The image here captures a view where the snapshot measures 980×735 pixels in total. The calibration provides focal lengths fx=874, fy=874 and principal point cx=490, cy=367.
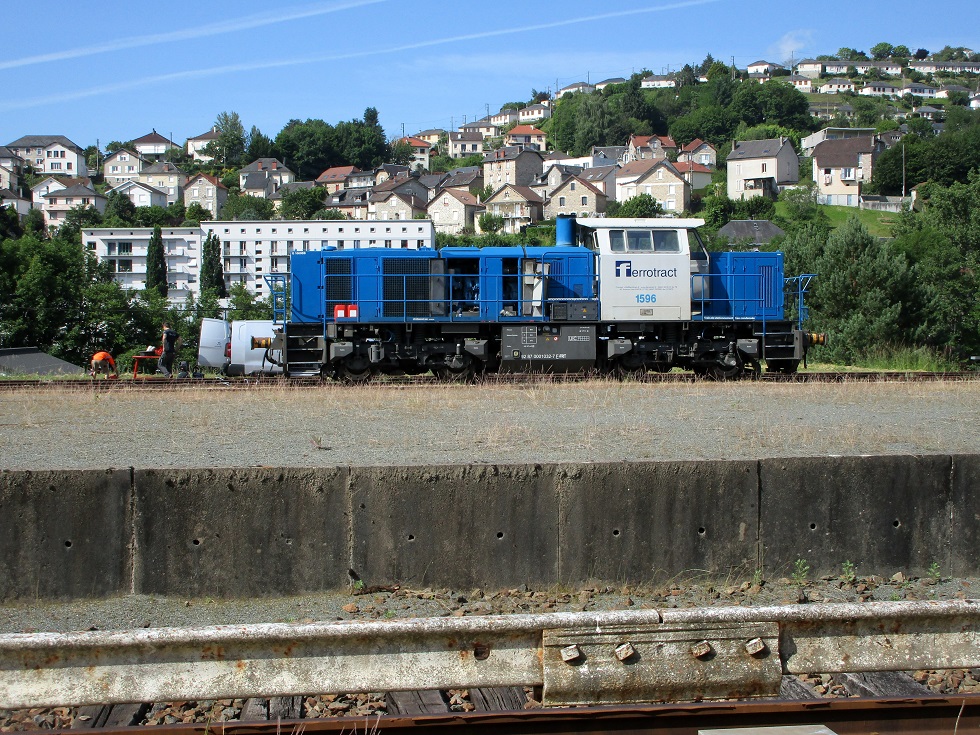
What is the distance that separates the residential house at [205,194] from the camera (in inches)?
6491

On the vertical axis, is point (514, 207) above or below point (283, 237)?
above

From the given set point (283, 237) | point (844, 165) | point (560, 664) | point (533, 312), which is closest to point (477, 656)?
point (560, 664)

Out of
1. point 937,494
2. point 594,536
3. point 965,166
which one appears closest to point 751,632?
Answer: point 594,536

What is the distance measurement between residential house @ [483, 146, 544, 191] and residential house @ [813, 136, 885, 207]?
5159 cm

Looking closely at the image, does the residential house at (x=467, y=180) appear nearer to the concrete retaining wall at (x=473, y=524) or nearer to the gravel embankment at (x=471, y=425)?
the gravel embankment at (x=471, y=425)

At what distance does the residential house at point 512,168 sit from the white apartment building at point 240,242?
66.3m

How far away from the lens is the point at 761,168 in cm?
14900

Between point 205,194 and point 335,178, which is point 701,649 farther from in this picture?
point 335,178

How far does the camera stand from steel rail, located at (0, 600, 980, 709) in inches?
183

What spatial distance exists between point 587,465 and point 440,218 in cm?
13718

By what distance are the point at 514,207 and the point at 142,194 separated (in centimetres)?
7369

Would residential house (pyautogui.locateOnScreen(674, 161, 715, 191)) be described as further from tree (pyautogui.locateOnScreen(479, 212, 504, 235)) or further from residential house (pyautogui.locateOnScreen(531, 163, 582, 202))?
tree (pyautogui.locateOnScreen(479, 212, 504, 235))

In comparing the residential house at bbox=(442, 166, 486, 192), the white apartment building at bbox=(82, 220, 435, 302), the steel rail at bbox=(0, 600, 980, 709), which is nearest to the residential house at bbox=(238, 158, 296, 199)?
the residential house at bbox=(442, 166, 486, 192)

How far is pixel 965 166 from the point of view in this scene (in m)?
141
